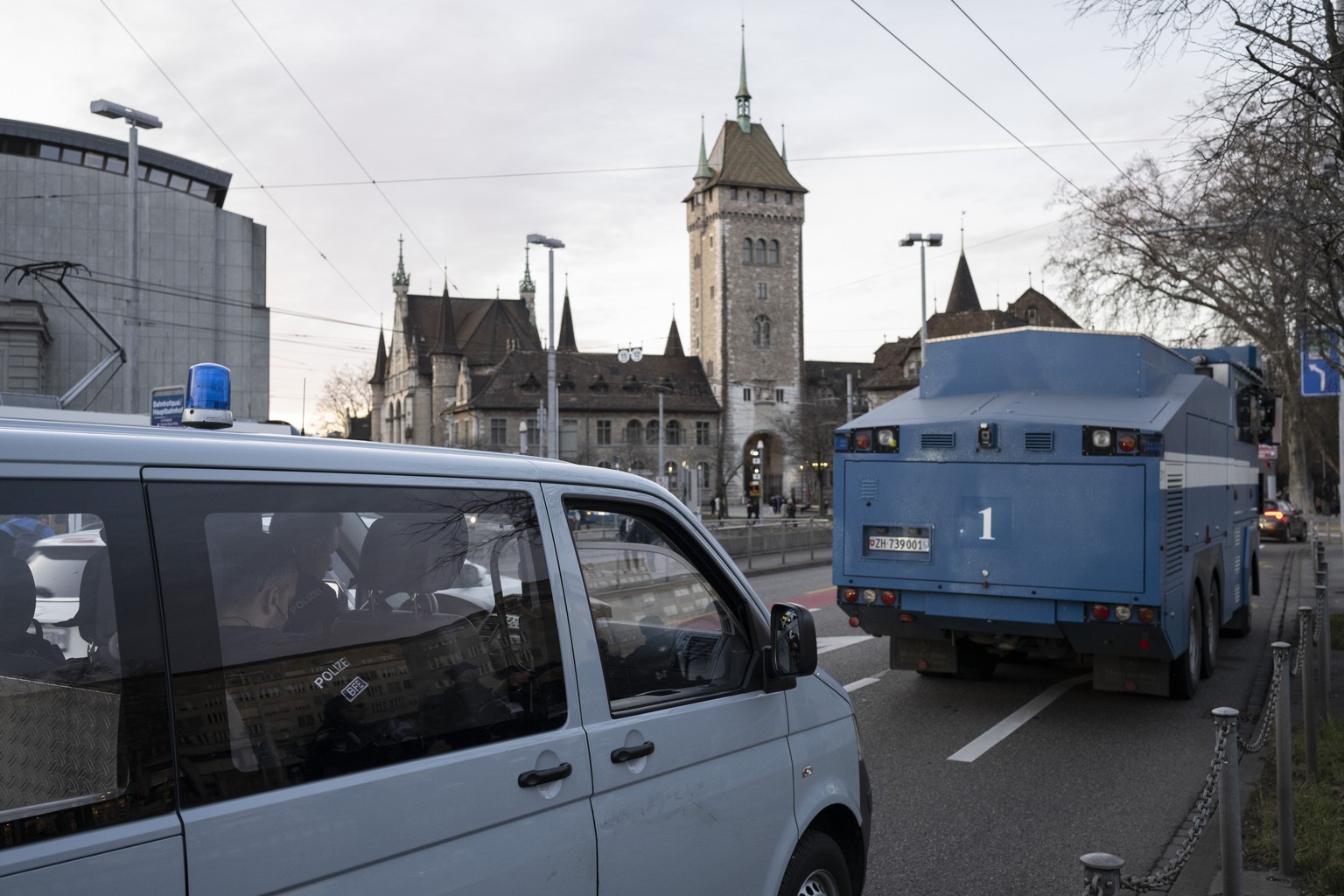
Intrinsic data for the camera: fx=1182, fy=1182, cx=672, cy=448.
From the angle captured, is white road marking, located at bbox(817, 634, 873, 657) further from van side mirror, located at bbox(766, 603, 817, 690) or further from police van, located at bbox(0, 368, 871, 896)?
police van, located at bbox(0, 368, 871, 896)

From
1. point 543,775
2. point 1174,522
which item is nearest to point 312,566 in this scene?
point 543,775

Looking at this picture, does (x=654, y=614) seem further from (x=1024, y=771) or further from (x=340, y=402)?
(x=340, y=402)

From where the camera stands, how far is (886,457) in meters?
9.44

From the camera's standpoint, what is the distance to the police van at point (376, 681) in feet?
6.55

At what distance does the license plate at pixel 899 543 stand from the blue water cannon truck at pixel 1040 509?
0.05ft

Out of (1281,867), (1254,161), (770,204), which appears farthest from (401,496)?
(770,204)

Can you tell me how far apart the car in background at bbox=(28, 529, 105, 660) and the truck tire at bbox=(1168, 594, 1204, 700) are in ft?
28.8

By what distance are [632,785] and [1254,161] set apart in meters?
7.54

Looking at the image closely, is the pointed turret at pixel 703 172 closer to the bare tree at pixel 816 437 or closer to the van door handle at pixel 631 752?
the bare tree at pixel 816 437

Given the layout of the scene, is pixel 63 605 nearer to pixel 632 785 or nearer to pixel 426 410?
pixel 632 785

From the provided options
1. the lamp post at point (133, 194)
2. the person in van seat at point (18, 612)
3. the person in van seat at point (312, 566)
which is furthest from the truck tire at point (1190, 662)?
the lamp post at point (133, 194)

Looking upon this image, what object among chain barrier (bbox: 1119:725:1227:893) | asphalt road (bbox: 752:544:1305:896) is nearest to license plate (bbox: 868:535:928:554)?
asphalt road (bbox: 752:544:1305:896)

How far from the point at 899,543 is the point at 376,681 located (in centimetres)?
723

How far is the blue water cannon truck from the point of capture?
845cm
